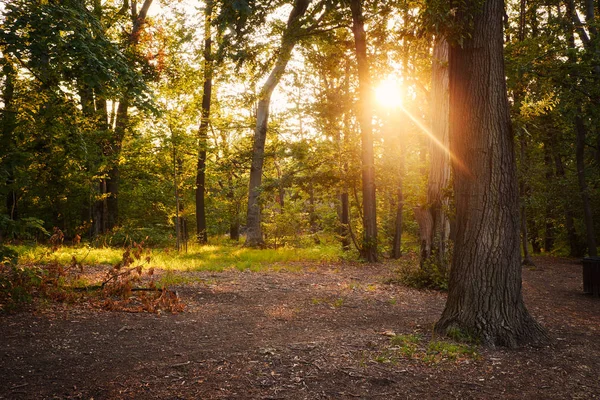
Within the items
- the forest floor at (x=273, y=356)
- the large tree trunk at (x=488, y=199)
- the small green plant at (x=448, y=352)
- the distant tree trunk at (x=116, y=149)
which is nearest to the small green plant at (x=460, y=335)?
the large tree trunk at (x=488, y=199)

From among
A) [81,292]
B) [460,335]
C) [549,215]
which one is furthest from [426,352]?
[549,215]

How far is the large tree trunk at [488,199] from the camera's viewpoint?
4910 mm

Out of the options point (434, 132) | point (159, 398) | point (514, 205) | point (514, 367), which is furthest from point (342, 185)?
point (159, 398)

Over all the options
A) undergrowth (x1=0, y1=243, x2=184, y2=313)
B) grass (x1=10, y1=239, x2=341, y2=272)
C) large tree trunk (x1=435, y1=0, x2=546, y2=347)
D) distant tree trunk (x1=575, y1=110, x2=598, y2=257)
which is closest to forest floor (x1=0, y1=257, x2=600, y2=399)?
undergrowth (x1=0, y1=243, x2=184, y2=313)

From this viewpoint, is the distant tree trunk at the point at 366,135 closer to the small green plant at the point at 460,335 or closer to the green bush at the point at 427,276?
the green bush at the point at 427,276

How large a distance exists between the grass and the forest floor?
12.4 ft

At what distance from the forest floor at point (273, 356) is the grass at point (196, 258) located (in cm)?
378

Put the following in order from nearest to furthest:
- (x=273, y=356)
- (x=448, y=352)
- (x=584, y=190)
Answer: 1. (x=273, y=356)
2. (x=448, y=352)
3. (x=584, y=190)

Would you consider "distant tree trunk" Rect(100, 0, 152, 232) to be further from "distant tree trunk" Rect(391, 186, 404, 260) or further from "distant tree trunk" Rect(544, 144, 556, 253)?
"distant tree trunk" Rect(544, 144, 556, 253)

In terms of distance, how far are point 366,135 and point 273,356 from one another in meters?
9.27

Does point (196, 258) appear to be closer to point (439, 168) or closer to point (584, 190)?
point (439, 168)

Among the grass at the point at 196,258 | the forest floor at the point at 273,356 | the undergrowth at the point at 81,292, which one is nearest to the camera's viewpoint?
the forest floor at the point at 273,356

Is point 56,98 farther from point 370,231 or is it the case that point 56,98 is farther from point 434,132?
point 370,231

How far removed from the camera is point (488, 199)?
16.1 feet
